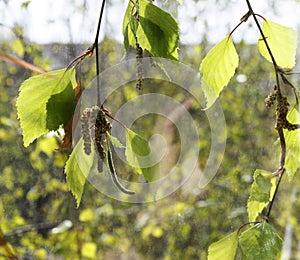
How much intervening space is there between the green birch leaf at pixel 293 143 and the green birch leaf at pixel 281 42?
18mm

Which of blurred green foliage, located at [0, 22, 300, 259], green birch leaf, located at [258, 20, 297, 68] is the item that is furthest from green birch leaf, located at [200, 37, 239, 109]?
blurred green foliage, located at [0, 22, 300, 259]

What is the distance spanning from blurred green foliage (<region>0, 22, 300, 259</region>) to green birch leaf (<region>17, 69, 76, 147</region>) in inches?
32.4

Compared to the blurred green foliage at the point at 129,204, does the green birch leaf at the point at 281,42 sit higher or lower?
higher

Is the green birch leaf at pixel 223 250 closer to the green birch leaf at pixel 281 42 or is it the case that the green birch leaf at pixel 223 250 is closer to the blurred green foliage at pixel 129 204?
the green birch leaf at pixel 281 42

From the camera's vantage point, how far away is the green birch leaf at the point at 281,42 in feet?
0.67

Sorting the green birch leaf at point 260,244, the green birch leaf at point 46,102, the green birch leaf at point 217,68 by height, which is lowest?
the green birch leaf at point 260,244

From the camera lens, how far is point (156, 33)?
174mm

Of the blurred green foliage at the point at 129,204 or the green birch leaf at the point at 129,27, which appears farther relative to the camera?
the blurred green foliage at the point at 129,204

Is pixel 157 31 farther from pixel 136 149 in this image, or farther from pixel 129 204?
pixel 129 204

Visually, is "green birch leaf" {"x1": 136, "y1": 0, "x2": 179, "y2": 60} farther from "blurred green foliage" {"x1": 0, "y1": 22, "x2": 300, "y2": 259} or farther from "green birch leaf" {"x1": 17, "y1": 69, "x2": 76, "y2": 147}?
"blurred green foliage" {"x1": 0, "y1": 22, "x2": 300, "y2": 259}

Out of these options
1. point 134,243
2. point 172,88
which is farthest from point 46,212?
point 172,88

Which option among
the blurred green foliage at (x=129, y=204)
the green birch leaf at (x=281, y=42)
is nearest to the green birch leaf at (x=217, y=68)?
the green birch leaf at (x=281, y=42)

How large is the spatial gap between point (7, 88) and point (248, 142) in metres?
0.50

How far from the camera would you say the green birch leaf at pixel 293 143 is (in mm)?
217
